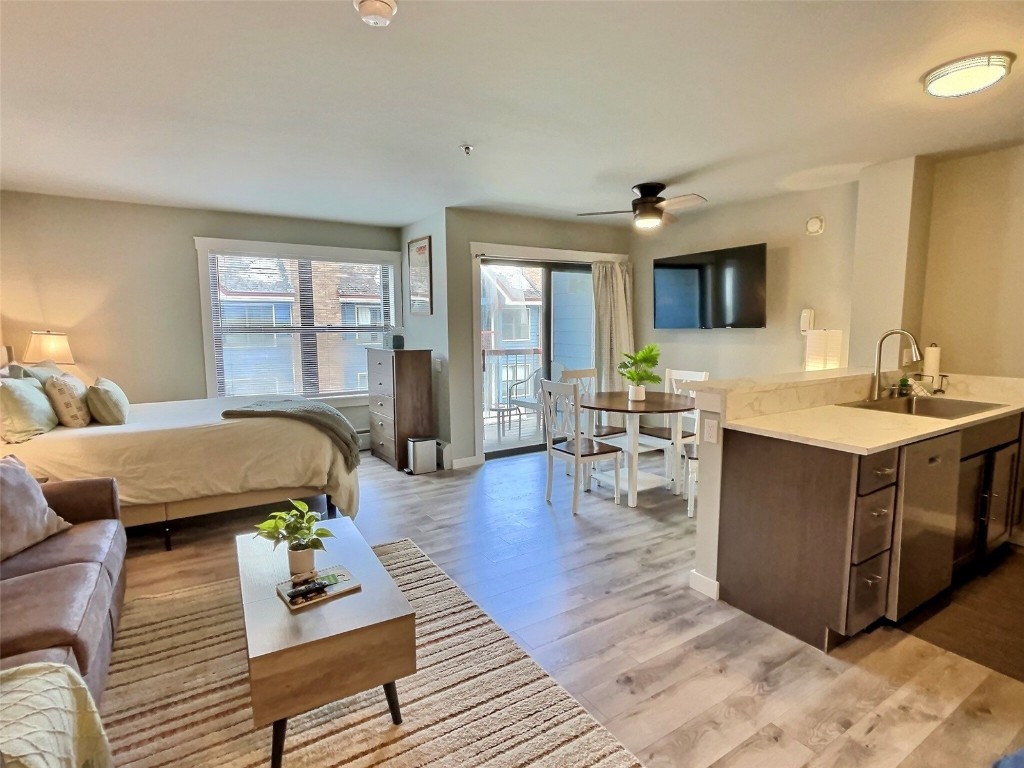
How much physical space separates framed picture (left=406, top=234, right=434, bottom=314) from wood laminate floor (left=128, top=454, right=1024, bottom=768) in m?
2.34

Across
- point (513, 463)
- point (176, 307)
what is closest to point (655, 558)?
point (513, 463)

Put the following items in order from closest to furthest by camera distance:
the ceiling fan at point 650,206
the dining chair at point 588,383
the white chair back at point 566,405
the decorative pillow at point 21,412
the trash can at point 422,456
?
the decorative pillow at point 21,412 → the white chair back at point 566,405 → the ceiling fan at point 650,206 → the dining chair at point 588,383 → the trash can at point 422,456

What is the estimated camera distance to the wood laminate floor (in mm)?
1673

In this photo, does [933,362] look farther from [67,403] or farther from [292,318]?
[67,403]

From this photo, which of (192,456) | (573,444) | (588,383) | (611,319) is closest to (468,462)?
(588,383)

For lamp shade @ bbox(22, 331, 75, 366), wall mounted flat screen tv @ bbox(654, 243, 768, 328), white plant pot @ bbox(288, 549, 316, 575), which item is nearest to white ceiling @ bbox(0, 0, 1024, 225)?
wall mounted flat screen tv @ bbox(654, 243, 768, 328)

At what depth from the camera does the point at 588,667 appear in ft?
6.68

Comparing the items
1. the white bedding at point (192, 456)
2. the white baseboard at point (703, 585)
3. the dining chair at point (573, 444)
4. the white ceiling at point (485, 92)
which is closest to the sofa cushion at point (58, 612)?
the white bedding at point (192, 456)

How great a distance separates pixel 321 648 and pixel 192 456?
2145 mm

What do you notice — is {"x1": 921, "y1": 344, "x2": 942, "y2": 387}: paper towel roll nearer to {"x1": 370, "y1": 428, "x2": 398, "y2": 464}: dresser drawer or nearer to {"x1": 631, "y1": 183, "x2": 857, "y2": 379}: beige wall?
{"x1": 631, "y1": 183, "x2": 857, "y2": 379}: beige wall

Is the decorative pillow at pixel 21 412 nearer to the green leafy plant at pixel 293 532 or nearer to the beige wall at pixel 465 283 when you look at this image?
the green leafy plant at pixel 293 532

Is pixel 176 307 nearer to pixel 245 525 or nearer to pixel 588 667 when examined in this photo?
pixel 245 525

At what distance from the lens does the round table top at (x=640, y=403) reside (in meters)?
3.56

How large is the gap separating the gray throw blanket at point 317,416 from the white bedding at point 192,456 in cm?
4
